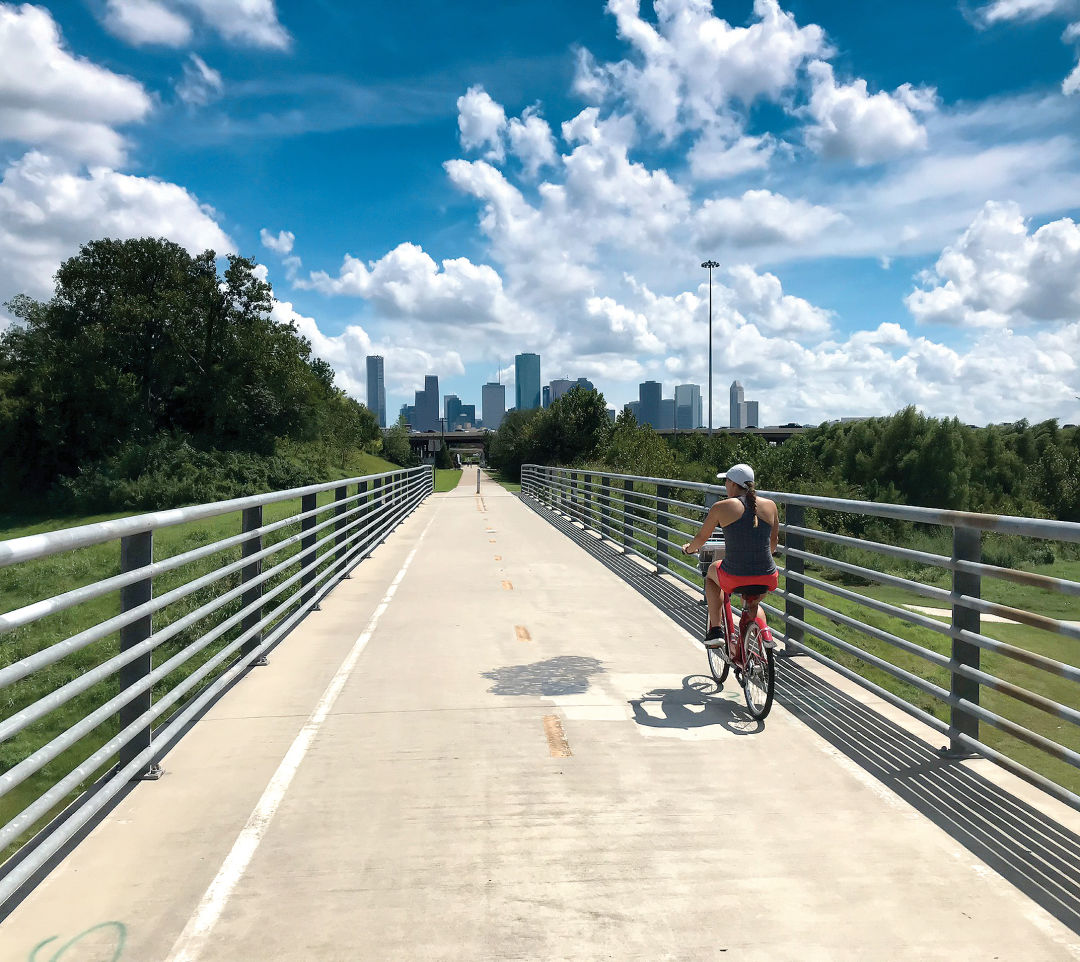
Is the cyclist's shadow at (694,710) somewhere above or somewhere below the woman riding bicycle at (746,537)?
below

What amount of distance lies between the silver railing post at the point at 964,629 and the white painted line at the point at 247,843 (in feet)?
12.9

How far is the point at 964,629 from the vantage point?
5531 millimetres

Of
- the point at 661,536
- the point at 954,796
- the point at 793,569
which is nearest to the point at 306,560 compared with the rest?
the point at 661,536

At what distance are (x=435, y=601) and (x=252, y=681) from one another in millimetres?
4631

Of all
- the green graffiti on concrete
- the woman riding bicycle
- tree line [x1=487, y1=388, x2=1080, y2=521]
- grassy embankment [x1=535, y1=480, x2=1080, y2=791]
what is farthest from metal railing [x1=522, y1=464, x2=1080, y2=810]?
tree line [x1=487, y1=388, x2=1080, y2=521]

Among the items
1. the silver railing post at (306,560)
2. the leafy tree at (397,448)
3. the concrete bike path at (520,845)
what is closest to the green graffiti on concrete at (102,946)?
the concrete bike path at (520,845)

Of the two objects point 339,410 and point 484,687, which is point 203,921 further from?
point 339,410

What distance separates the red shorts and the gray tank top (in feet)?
0.10

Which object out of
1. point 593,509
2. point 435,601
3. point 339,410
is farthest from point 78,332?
point 435,601

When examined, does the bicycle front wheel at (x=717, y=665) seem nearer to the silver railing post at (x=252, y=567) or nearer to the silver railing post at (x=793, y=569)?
the silver railing post at (x=793, y=569)

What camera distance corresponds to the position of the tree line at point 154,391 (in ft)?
206

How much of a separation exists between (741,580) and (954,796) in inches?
86.8

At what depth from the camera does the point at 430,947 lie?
355cm

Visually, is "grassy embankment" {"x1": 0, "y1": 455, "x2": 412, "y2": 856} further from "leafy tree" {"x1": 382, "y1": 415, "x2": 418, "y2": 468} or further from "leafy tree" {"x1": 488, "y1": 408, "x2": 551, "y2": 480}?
"leafy tree" {"x1": 382, "y1": 415, "x2": 418, "y2": 468}
